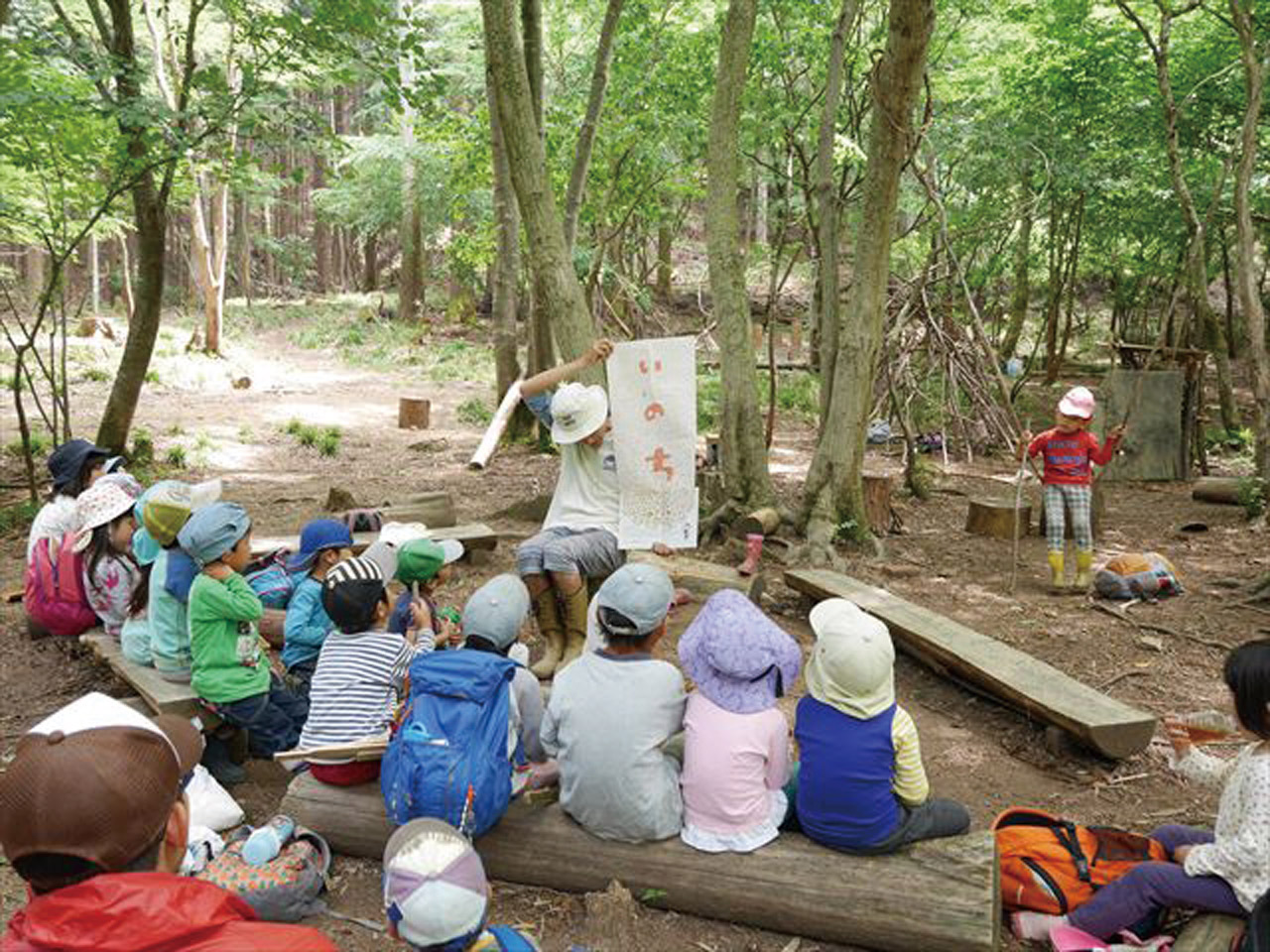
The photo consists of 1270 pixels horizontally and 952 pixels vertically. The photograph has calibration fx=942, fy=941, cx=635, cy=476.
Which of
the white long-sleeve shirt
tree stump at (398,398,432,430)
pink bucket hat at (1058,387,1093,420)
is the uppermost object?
pink bucket hat at (1058,387,1093,420)

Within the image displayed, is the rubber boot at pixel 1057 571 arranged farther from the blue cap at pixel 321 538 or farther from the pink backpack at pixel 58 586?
the pink backpack at pixel 58 586

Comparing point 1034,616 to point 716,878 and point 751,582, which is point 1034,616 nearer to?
point 751,582

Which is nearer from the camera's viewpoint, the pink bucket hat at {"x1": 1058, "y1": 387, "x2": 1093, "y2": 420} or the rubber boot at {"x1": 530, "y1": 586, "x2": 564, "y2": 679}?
the rubber boot at {"x1": 530, "y1": 586, "x2": 564, "y2": 679}

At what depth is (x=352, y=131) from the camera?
104 feet

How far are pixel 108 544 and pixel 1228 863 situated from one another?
4.80 m

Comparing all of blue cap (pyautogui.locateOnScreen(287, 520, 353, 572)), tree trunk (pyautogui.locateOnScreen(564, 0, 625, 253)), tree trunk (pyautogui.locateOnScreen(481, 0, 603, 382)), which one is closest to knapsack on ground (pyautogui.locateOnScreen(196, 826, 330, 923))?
blue cap (pyautogui.locateOnScreen(287, 520, 353, 572))

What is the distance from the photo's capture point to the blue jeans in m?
3.98

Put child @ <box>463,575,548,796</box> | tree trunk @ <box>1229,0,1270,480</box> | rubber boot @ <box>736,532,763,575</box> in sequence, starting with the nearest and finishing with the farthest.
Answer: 1. child @ <box>463,575,548,796</box>
2. rubber boot @ <box>736,532,763,575</box>
3. tree trunk @ <box>1229,0,1270,480</box>

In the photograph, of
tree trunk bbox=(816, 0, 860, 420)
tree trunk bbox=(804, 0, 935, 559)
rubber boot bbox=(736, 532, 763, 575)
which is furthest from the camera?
tree trunk bbox=(816, 0, 860, 420)

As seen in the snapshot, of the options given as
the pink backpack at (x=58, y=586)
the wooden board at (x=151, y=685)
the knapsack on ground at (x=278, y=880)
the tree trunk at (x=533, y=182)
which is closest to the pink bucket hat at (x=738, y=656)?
the knapsack on ground at (x=278, y=880)

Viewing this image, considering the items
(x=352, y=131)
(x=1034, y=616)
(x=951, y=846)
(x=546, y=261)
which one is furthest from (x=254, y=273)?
(x=951, y=846)

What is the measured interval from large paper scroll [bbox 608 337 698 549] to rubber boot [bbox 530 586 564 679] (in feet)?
1.81

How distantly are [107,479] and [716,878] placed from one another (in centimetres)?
367

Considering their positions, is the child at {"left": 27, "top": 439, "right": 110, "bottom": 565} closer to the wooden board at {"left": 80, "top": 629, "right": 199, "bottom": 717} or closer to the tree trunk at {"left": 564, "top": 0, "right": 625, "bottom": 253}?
the wooden board at {"left": 80, "top": 629, "right": 199, "bottom": 717}
